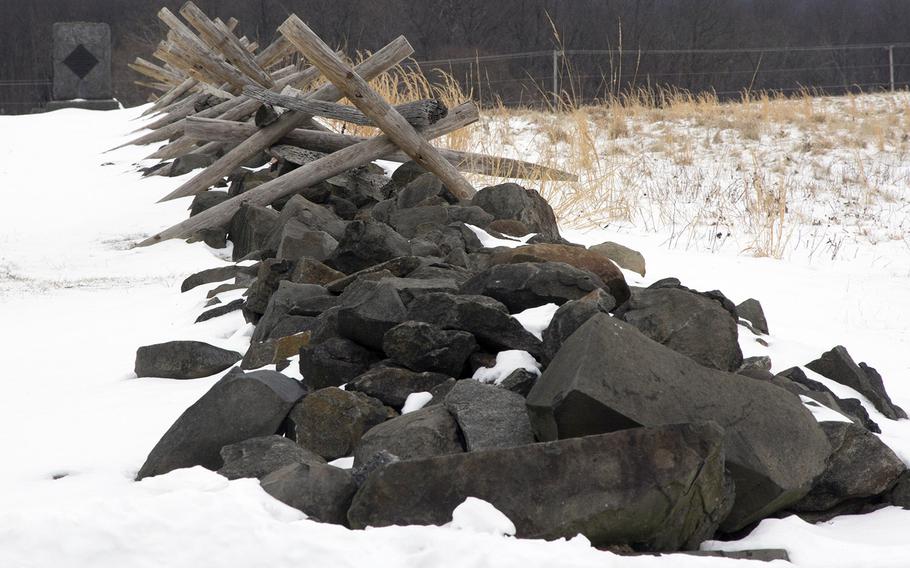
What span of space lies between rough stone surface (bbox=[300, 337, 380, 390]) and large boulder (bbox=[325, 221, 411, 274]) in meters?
1.18

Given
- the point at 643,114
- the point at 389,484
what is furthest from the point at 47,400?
the point at 643,114

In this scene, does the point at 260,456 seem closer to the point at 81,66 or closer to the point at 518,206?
the point at 518,206

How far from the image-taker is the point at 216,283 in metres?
5.13

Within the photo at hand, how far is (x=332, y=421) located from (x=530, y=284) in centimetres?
100

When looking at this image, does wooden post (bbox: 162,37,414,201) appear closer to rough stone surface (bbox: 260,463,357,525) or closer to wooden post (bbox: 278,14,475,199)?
wooden post (bbox: 278,14,475,199)

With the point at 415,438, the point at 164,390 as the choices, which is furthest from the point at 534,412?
the point at 164,390

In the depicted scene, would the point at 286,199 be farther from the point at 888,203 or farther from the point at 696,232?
the point at 888,203

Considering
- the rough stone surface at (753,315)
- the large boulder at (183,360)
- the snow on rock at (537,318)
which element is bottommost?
the large boulder at (183,360)

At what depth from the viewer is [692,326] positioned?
3064 mm

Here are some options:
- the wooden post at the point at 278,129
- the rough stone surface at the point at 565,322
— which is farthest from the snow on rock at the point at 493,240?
the wooden post at the point at 278,129

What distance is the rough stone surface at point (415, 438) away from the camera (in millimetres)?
2500

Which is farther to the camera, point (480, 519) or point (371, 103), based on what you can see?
point (371, 103)

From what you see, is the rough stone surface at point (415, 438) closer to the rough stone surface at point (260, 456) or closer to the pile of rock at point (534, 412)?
the pile of rock at point (534, 412)

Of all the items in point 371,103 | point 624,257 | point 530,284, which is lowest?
point 624,257
